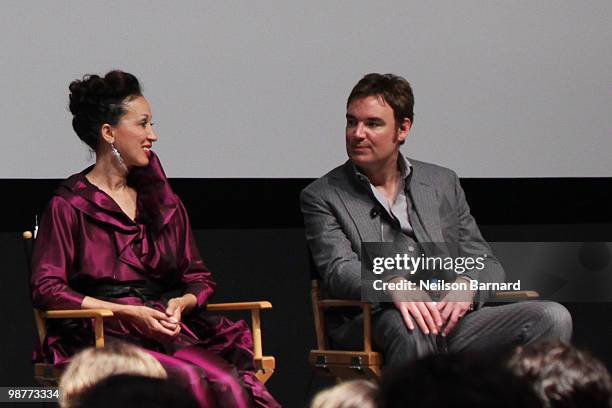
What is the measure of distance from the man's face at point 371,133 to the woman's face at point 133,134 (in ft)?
2.05

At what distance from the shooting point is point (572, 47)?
4.70 m

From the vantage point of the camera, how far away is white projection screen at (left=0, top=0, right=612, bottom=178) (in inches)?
167

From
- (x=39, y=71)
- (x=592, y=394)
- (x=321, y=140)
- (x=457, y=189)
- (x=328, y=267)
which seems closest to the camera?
(x=592, y=394)

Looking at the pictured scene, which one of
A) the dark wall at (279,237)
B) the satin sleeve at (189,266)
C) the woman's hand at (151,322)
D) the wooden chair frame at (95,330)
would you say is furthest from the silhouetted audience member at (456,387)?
the dark wall at (279,237)

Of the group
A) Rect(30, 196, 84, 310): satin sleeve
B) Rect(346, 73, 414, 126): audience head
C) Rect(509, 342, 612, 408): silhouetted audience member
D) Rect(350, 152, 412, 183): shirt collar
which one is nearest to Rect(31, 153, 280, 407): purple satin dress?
Rect(30, 196, 84, 310): satin sleeve

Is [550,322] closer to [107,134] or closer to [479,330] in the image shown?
[479,330]

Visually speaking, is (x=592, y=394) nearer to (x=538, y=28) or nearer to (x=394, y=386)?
(x=394, y=386)

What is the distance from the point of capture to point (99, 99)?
3.52 m

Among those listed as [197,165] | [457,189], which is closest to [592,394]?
[457,189]

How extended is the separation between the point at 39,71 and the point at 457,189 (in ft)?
5.07

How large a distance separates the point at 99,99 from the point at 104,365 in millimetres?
1918

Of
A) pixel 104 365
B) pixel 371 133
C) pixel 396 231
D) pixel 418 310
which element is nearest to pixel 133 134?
pixel 371 133

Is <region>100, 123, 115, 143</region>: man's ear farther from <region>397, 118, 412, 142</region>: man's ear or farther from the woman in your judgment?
<region>397, 118, 412, 142</region>: man's ear

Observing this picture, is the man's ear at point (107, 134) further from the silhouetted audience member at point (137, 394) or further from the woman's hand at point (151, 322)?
the silhouetted audience member at point (137, 394)
